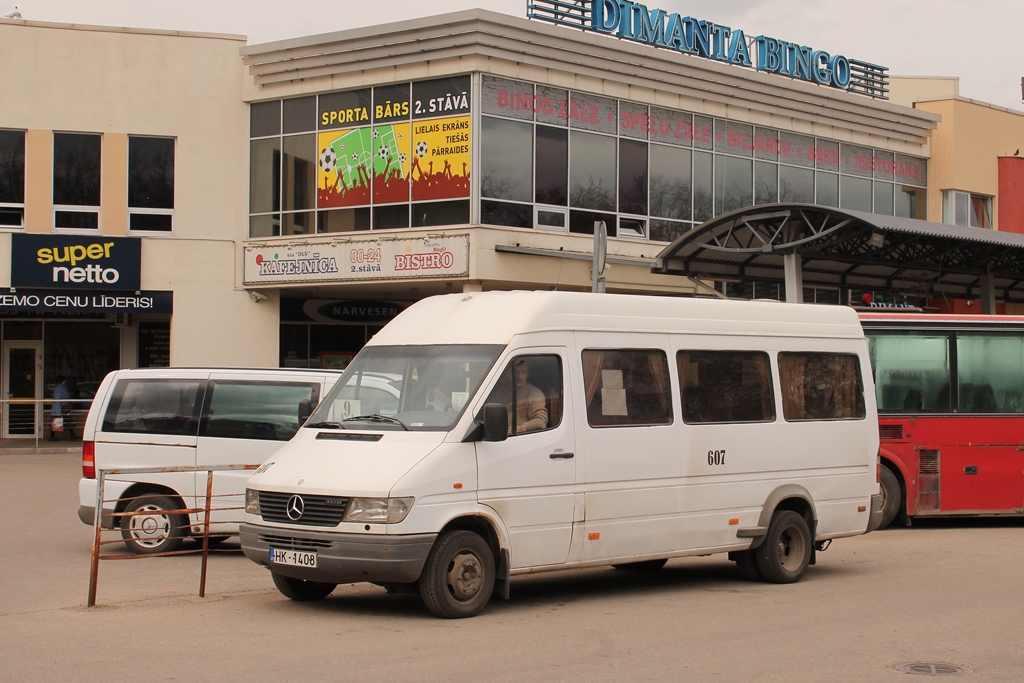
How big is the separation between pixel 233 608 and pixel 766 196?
23459 millimetres

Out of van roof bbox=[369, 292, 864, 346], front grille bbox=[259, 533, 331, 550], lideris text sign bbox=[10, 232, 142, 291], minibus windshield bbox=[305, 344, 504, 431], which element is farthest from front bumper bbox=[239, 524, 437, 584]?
lideris text sign bbox=[10, 232, 142, 291]

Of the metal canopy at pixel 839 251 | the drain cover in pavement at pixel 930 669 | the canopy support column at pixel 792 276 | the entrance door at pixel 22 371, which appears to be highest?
the metal canopy at pixel 839 251

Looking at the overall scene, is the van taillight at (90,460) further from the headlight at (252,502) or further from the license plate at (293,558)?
the license plate at (293,558)

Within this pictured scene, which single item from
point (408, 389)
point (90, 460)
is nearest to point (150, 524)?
point (90, 460)

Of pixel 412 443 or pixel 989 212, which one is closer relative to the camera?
pixel 412 443

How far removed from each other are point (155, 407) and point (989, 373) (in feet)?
35.9

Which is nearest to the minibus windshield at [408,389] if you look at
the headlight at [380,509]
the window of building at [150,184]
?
the headlight at [380,509]

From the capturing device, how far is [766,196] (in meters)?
30.1

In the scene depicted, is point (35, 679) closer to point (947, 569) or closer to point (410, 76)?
point (947, 569)

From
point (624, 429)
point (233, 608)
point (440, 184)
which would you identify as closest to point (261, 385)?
point (233, 608)

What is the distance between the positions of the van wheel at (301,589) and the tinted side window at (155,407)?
3.79m

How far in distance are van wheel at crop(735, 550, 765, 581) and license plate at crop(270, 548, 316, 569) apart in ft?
14.8

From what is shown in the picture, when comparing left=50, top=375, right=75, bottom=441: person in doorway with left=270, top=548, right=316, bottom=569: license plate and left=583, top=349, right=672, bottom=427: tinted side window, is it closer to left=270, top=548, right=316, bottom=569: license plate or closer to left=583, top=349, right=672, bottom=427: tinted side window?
left=270, top=548, right=316, bottom=569: license plate

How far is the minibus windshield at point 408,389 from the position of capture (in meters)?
8.80
